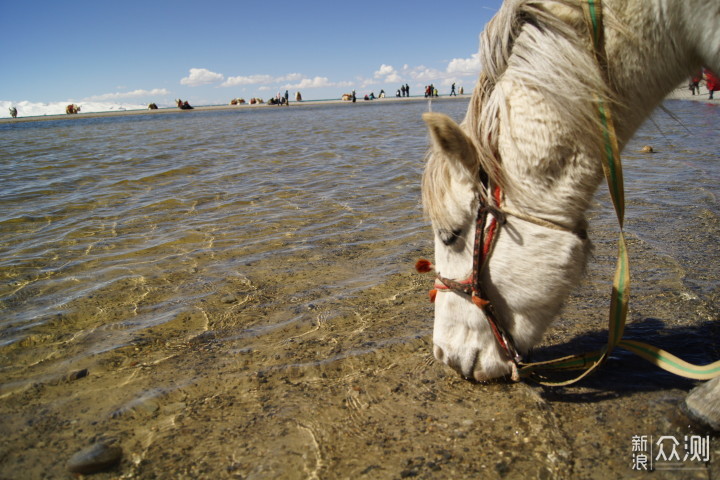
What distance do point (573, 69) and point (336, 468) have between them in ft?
6.21

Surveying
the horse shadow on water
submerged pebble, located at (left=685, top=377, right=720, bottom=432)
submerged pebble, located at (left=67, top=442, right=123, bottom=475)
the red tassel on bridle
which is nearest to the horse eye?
the red tassel on bridle

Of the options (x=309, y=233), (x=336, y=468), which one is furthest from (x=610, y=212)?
(x=336, y=468)

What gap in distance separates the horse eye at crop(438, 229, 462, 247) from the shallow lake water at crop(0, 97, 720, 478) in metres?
0.81

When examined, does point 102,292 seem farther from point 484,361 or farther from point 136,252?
point 484,361

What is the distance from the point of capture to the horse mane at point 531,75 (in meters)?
1.66

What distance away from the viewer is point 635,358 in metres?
2.42

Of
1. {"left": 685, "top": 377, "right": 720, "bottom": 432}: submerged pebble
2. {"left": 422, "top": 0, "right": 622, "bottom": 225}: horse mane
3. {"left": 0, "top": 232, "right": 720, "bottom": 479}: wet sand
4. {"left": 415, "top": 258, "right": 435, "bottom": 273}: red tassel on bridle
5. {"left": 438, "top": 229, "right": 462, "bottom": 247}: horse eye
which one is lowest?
{"left": 0, "top": 232, "right": 720, "bottom": 479}: wet sand

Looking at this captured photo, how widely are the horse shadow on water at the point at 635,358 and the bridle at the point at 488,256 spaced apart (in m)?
0.28

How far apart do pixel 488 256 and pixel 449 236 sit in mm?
199

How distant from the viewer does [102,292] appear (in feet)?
11.6

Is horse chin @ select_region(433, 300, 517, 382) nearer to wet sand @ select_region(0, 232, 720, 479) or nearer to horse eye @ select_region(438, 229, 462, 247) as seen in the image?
wet sand @ select_region(0, 232, 720, 479)

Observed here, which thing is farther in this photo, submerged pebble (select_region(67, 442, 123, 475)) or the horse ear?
submerged pebble (select_region(67, 442, 123, 475))

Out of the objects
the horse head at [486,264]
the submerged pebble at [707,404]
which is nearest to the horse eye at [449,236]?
the horse head at [486,264]

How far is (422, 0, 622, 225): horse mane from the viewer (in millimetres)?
1664
